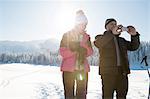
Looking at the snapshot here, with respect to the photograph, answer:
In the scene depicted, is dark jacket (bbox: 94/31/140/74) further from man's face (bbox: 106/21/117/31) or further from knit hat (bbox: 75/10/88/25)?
knit hat (bbox: 75/10/88/25)

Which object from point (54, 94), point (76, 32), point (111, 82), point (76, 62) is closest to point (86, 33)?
point (76, 32)

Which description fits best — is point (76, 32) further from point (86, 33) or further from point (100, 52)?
point (100, 52)

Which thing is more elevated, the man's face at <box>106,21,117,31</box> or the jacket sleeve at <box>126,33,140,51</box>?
the man's face at <box>106,21,117,31</box>

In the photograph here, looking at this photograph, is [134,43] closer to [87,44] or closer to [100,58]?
[100,58]

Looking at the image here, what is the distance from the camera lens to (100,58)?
4320mm

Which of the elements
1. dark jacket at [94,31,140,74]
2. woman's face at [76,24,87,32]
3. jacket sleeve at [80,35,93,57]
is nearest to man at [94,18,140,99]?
dark jacket at [94,31,140,74]

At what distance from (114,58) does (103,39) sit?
11.3 inches

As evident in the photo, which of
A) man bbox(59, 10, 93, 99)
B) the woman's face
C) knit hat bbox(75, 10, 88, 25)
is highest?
knit hat bbox(75, 10, 88, 25)

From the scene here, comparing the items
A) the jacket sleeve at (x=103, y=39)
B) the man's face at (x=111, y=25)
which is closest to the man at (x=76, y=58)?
the jacket sleeve at (x=103, y=39)

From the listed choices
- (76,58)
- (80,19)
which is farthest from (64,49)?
(80,19)

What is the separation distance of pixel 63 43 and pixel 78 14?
0.45 m

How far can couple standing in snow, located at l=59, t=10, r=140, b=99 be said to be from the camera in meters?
4.20

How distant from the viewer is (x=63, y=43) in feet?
14.0

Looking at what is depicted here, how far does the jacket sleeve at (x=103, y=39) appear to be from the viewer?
4273mm
